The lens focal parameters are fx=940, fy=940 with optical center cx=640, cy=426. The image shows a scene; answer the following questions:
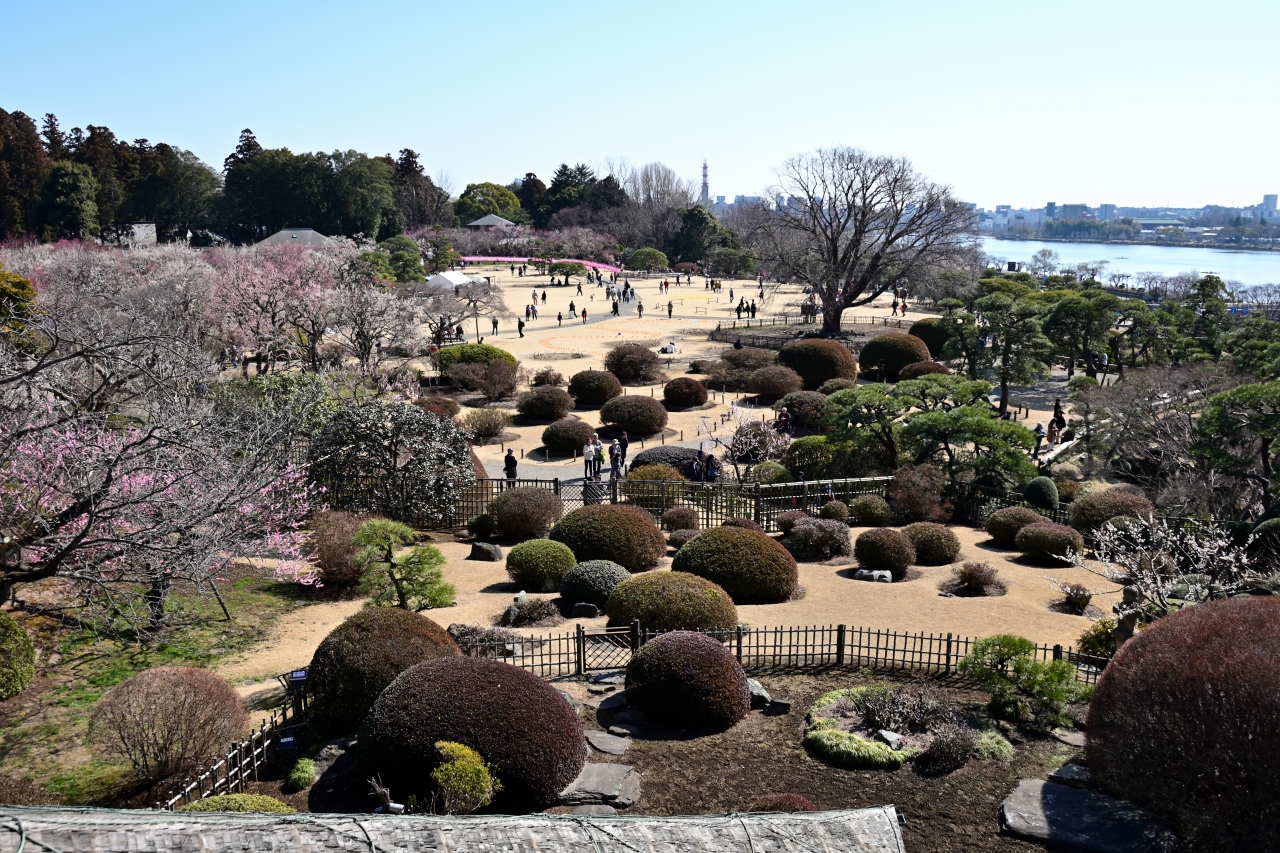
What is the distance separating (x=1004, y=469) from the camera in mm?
24031

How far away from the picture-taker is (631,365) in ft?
133

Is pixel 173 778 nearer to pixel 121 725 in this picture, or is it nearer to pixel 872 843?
pixel 121 725

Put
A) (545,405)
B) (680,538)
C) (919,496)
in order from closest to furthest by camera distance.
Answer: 1. (680,538)
2. (919,496)
3. (545,405)

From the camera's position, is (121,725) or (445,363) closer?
(121,725)

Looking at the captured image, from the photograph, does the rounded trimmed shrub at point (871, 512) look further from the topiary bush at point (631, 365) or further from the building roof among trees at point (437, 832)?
the topiary bush at point (631, 365)

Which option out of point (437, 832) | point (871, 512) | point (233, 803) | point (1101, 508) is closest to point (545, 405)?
point (871, 512)

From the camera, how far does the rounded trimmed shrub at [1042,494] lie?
23047mm

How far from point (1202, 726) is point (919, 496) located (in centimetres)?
1527

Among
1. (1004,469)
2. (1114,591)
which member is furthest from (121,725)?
(1004,469)

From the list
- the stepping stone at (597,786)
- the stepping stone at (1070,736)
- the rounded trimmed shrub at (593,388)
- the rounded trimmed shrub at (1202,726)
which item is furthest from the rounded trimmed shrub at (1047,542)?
the rounded trimmed shrub at (593,388)

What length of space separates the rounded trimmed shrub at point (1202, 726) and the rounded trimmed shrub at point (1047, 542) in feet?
35.1

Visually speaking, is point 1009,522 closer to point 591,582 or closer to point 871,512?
point 871,512

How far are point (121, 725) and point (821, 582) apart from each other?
41.4 ft

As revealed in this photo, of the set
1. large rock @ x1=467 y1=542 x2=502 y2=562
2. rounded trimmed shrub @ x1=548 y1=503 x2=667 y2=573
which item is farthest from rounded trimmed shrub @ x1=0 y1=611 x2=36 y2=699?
rounded trimmed shrub @ x1=548 y1=503 x2=667 y2=573
